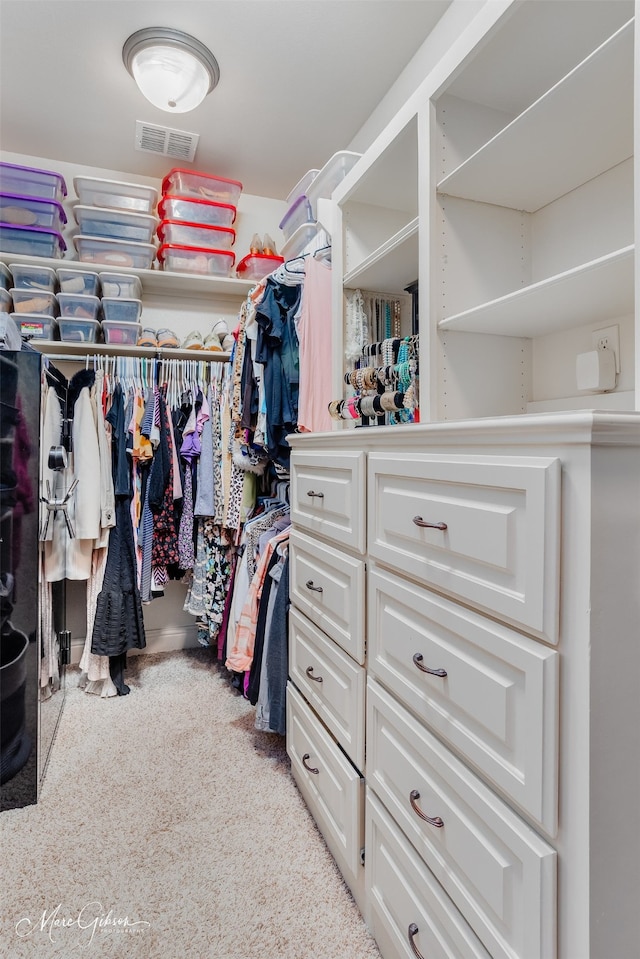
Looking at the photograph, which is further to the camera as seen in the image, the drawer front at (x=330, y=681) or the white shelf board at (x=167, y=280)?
the white shelf board at (x=167, y=280)

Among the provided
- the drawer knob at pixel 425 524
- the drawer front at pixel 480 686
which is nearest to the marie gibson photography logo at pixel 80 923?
the drawer front at pixel 480 686

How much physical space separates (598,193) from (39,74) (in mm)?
2164

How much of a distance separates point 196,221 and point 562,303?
208 centimetres

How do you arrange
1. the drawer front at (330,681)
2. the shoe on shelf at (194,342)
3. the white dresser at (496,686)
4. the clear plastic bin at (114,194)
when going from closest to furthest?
the white dresser at (496,686)
the drawer front at (330,681)
the clear plastic bin at (114,194)
the shoe on shelf at (194,342)

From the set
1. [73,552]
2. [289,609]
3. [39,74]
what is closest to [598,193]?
[289,609]

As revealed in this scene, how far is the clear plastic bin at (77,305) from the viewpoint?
2.36 m

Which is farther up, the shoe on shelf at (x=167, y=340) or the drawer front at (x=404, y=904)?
the shoe on shelf at (x=167, y=340)

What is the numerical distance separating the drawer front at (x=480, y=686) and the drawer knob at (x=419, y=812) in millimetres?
146

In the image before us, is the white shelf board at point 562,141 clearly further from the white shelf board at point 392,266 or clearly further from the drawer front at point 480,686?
the drawer front at point 480,686

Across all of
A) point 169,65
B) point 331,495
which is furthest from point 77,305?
point 331,495

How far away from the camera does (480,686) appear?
0.77 metres

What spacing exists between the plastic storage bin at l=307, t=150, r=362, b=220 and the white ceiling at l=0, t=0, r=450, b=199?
Answer: 14.2 inches

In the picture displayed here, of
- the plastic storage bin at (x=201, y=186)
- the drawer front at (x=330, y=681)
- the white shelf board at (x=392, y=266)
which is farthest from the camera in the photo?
the plastic storage bin at (x=201, y=186)

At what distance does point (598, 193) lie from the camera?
1.15m
